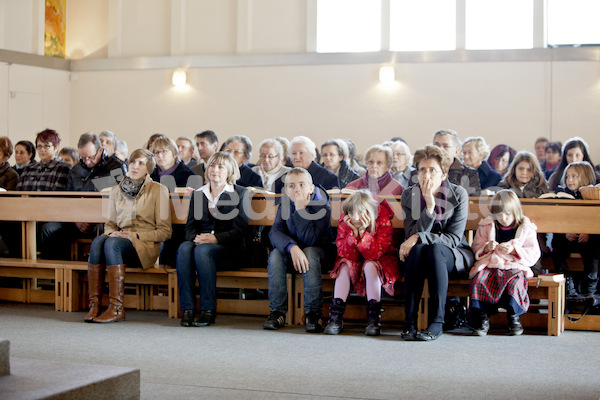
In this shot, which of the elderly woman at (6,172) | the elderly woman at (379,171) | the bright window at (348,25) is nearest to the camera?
the elderly woman at (379,171)

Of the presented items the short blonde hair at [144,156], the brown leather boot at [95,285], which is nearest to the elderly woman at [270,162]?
the short blonde hair at [144,156]

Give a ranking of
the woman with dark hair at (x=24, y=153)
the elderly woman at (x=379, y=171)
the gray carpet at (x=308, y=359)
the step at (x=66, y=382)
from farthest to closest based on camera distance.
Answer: the woman with dark hair at (x=24, y=153)
the elderly woman at (x=379, y=171)
the gray carpet at (x=308, y=359)
the step at (x=66, y=382)

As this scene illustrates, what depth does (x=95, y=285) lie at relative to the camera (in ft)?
16.6

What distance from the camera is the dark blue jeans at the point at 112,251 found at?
16.4ft

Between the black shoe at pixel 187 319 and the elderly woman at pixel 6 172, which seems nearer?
the black shoe at pixel 187 319

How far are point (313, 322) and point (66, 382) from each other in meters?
2.05

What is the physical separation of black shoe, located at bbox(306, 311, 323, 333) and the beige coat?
47.1 inches

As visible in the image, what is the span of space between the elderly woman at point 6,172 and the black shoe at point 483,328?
167 inches

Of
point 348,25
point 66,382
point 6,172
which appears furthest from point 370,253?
point 348,25

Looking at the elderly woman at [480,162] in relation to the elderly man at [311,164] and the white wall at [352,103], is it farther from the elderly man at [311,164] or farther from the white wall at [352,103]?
the white wall at [352,103]

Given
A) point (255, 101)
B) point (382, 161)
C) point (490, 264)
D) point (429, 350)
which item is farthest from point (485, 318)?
point (255, 101)

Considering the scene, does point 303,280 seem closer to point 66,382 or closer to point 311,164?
point 311,164

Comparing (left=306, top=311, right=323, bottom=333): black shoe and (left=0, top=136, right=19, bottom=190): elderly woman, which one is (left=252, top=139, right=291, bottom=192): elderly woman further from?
(left=0, top=136, right=19, bottom=190): elderly woman

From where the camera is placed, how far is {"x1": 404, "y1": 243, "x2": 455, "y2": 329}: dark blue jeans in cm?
446
